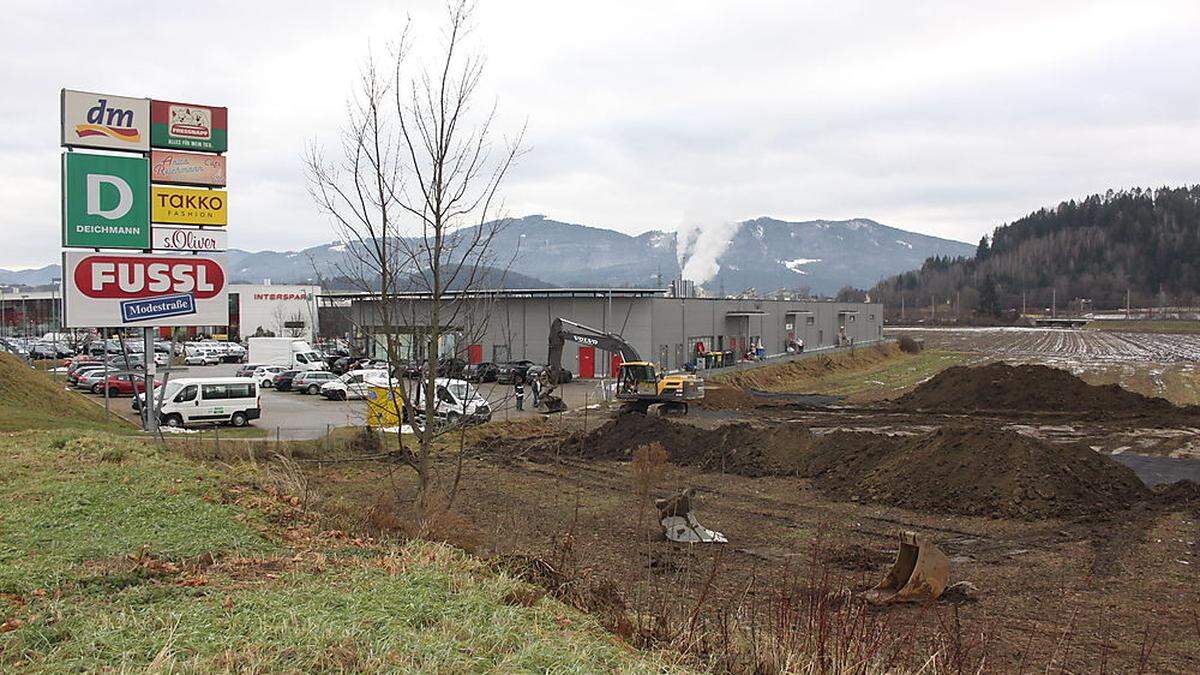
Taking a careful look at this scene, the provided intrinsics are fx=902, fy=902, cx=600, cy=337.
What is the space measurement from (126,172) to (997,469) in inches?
985

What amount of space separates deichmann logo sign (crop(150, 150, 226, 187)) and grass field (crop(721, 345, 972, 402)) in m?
30.9

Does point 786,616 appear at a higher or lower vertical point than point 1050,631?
higher

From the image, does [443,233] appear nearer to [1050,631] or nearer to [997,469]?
[1050,631]

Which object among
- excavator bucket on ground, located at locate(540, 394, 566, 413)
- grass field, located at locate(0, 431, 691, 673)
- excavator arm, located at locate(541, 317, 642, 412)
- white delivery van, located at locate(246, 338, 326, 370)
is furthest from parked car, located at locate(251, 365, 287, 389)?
grass field, located at locate(0, 431, 691, 673)

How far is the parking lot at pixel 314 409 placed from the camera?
32.1 metres

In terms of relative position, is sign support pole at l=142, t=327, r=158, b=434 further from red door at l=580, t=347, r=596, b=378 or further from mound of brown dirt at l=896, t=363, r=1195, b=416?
mound of brown dirt at l=896, t=363, r=1195, b=416

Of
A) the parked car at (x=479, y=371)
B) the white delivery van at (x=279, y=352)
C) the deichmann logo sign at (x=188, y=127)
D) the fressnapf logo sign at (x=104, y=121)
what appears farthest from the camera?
the white delivery van at (x=279, y=352)

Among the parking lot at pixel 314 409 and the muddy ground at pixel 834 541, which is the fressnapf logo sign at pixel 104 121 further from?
the muddy ground at pixel 834 541

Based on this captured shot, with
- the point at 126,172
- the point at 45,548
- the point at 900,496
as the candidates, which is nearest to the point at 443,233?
the point at 45,548

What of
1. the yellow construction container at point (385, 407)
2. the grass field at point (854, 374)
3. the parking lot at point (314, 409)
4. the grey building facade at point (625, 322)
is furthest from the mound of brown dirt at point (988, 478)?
the grey building facade at point (625, 322)

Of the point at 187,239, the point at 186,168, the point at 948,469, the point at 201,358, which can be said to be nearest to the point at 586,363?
the point at 187,239

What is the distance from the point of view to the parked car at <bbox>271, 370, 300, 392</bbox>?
48875 mm

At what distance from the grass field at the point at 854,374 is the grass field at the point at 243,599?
129 ft

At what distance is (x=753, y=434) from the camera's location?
26.2m
